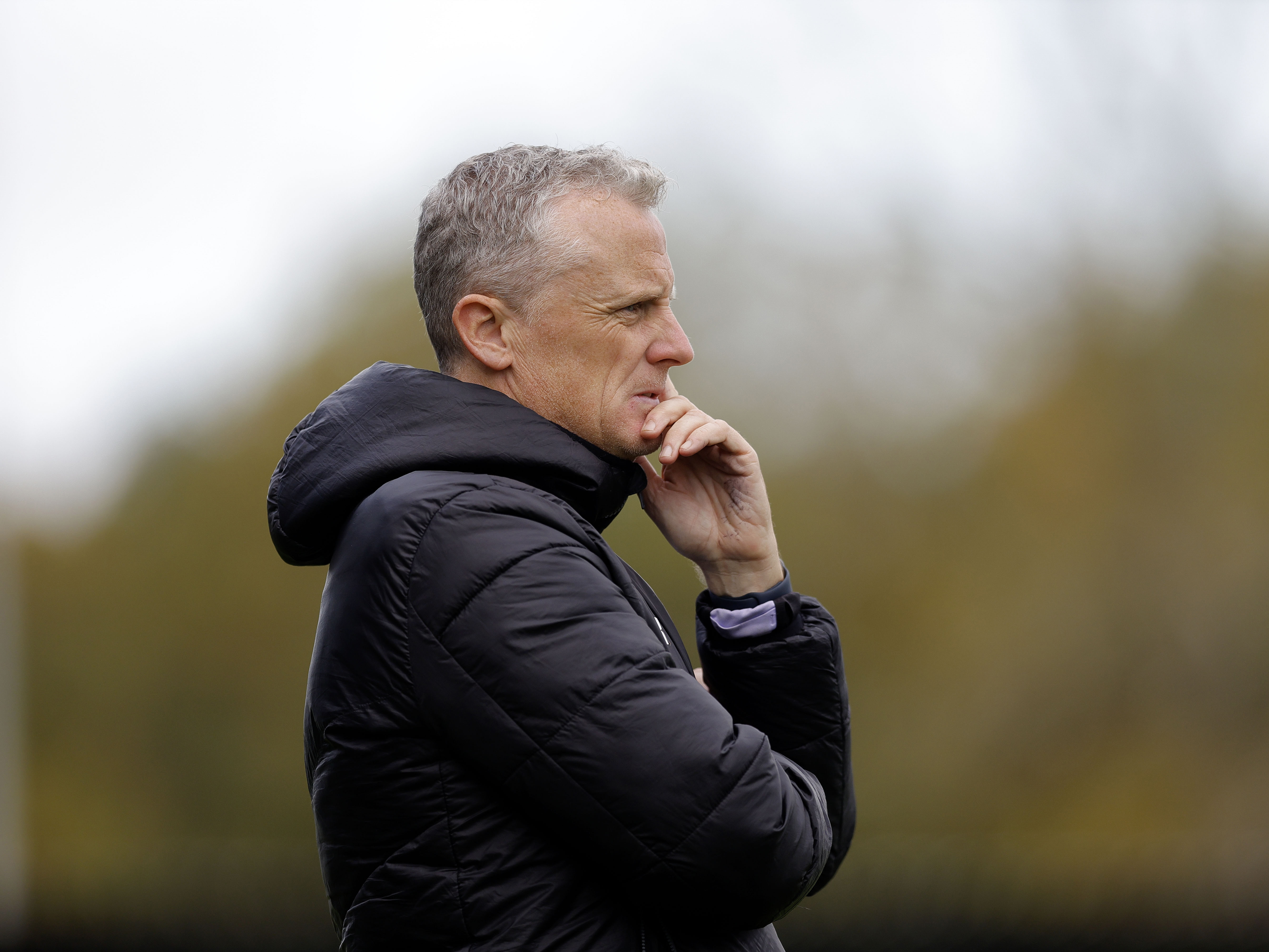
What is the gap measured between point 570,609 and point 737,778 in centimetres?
30

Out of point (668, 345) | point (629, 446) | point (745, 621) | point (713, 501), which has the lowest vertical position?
point (745, 621)

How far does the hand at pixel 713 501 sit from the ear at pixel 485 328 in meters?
0.27

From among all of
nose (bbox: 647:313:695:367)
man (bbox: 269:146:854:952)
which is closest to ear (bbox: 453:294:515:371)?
man (bbox: 269:146:854:952)

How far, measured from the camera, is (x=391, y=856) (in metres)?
1.53

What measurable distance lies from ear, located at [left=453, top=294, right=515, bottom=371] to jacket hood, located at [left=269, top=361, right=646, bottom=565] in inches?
5.6

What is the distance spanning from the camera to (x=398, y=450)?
1.61 m

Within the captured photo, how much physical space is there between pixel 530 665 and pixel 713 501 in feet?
2.48

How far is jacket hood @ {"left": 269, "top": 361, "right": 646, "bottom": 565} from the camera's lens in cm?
161

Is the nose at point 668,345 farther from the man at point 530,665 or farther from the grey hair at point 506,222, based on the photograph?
the grey hair at point 506,222

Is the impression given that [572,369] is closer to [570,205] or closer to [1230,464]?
[570,205]

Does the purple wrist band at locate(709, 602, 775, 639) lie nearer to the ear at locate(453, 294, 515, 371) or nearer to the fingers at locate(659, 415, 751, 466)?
the fingers at locate(659, 415, 751, 466)

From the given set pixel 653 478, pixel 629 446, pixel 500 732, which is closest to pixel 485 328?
pixel 629 446

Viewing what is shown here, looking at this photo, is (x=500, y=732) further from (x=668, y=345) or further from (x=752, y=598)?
(x=668, y=345)

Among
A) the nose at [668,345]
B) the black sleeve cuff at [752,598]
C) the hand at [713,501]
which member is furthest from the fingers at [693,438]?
the black sleeve cuff at [752,598]
